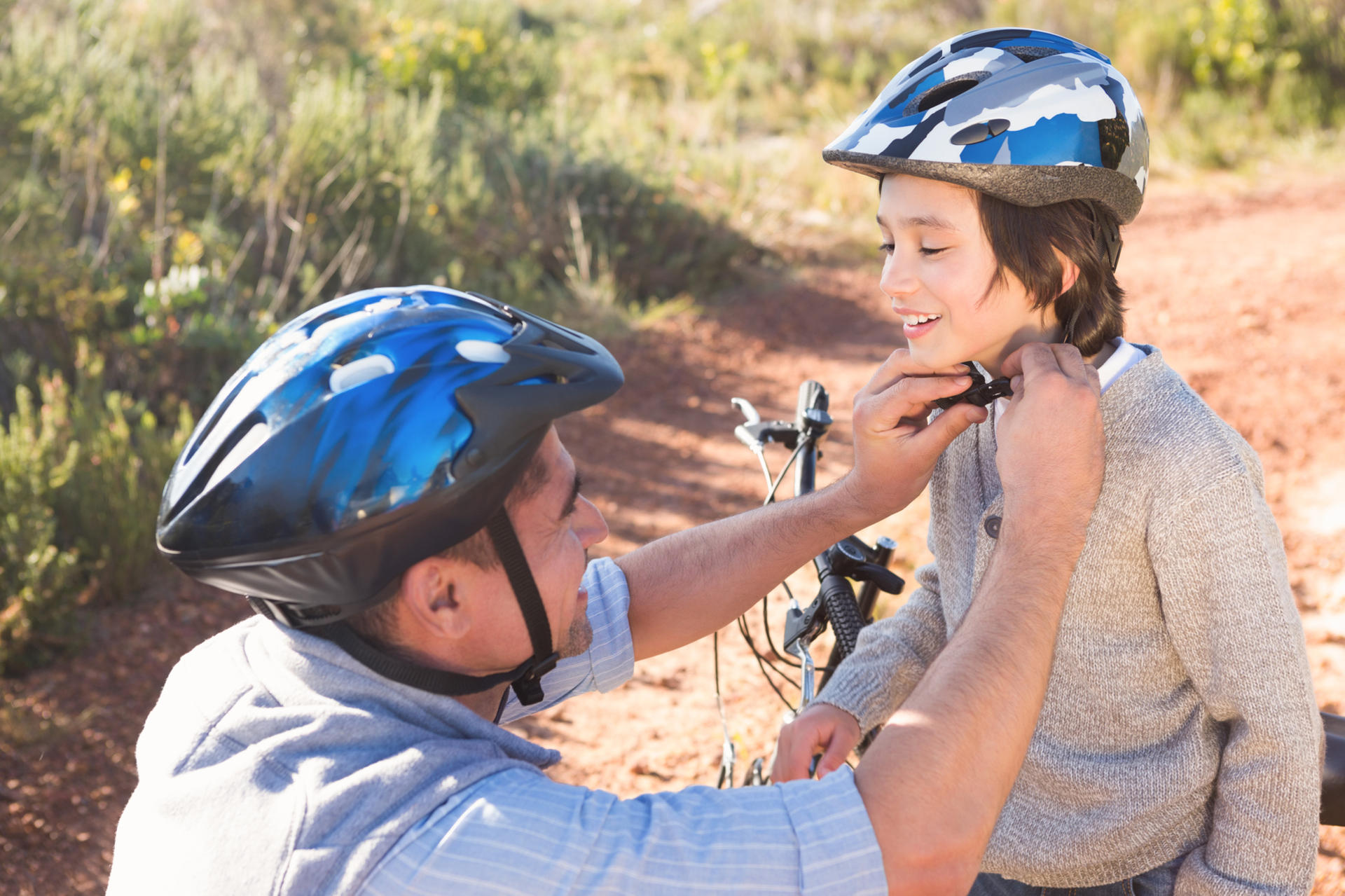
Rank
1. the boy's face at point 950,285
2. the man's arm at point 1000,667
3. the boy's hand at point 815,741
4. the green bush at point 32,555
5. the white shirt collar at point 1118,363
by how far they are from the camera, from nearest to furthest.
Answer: the man's arm at point 1000,667, the white shirt collar at point 1118,363, the boy's face at point 950,285, the boy's hand at point 815,741, the green bush at point 32,555

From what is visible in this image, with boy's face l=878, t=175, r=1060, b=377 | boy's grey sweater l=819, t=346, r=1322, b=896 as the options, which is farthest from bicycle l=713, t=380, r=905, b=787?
boy's face l=878, t=175, r=1060, b=377

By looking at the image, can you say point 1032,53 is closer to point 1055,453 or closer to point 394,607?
point 1055,453

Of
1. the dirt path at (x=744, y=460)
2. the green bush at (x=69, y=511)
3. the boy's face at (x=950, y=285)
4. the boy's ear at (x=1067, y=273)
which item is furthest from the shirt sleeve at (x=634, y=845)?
the green bush at (x=69, y=511)

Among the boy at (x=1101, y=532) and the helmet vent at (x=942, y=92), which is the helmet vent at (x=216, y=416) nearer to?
the boy at (x=1101, y=532)

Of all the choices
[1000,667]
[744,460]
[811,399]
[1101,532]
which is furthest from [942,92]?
[744,460]

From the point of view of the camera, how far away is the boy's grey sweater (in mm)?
1584

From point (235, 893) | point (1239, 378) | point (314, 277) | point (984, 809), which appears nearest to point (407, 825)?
point (235, 893)

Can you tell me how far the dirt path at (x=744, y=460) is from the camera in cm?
376

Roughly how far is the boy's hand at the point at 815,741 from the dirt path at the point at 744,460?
3.69ft

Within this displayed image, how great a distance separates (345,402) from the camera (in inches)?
58.8

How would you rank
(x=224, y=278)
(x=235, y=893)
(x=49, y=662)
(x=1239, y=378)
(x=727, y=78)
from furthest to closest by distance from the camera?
(x=727, y=78) → (x=1239, y=378) → (x=224, y=278) → (x=49, y=662) → (x=235, y=893)

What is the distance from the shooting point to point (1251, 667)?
1576mm

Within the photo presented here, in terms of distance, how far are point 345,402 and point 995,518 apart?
1132 mm

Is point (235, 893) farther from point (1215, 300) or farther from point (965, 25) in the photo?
point (965, 25)
